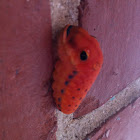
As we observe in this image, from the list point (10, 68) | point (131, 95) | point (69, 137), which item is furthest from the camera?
point (131, 95)

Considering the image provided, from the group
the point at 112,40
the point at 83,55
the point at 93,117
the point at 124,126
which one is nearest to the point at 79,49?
the point at 83,55

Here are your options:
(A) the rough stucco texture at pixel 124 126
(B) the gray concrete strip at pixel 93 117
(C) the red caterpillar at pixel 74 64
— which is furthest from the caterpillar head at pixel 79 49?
(A) the rough stucco texture at pixel 124 126

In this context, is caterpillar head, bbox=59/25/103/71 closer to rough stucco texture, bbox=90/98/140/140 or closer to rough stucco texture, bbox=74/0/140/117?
rough stucco texture, bbox=74/0/140/117

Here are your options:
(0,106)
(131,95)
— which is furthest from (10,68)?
(131,95)

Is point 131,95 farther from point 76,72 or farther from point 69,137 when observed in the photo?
point 76,72

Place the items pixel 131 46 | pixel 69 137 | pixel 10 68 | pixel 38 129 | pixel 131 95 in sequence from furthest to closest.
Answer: pixel 131 95, pixel 131 46, pixel 69 137, pixel 38 129, pixel 10 68

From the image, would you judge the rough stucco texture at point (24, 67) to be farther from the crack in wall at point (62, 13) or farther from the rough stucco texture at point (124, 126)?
the rough stucco texture at point (124, 126)
